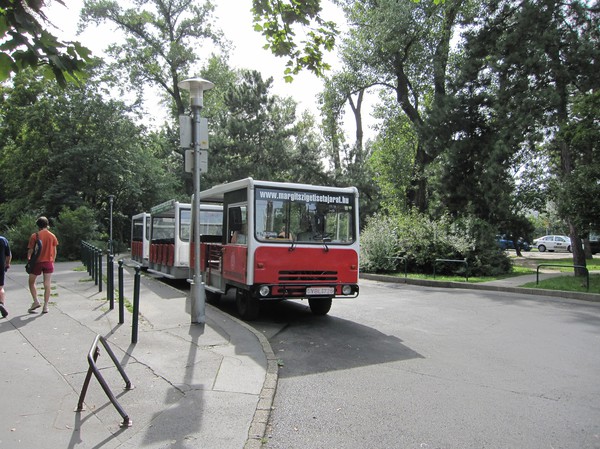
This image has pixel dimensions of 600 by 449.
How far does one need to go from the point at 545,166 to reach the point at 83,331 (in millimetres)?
30546

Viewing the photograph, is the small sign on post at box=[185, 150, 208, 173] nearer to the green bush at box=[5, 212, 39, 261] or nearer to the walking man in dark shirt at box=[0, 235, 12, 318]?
the walking man in dark shirt at box=[0, 235, 12, 318]

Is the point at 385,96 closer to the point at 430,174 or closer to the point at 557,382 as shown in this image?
the point at 430,174

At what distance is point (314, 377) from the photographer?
5668mm

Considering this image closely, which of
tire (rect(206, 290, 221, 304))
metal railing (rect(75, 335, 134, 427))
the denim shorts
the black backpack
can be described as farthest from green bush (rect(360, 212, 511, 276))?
metal railing (rect(75, 335, 134, 427))

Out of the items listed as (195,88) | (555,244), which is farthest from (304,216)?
(555,244)

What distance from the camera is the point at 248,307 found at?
896 centimetres

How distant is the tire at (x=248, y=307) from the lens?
895 centimetres

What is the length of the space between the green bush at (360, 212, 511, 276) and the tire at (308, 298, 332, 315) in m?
9.28

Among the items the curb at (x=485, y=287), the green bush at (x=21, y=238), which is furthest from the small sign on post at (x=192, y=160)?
the green bush at (x=21, y=238)

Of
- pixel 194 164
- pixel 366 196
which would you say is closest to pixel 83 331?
pixel 194 164

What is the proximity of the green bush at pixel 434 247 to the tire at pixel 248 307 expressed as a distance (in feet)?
34.9

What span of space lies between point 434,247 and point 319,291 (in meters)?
11.4

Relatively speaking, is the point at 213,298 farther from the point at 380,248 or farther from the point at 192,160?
the point at 380,248

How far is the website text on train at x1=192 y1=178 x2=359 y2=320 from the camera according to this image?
860cm
